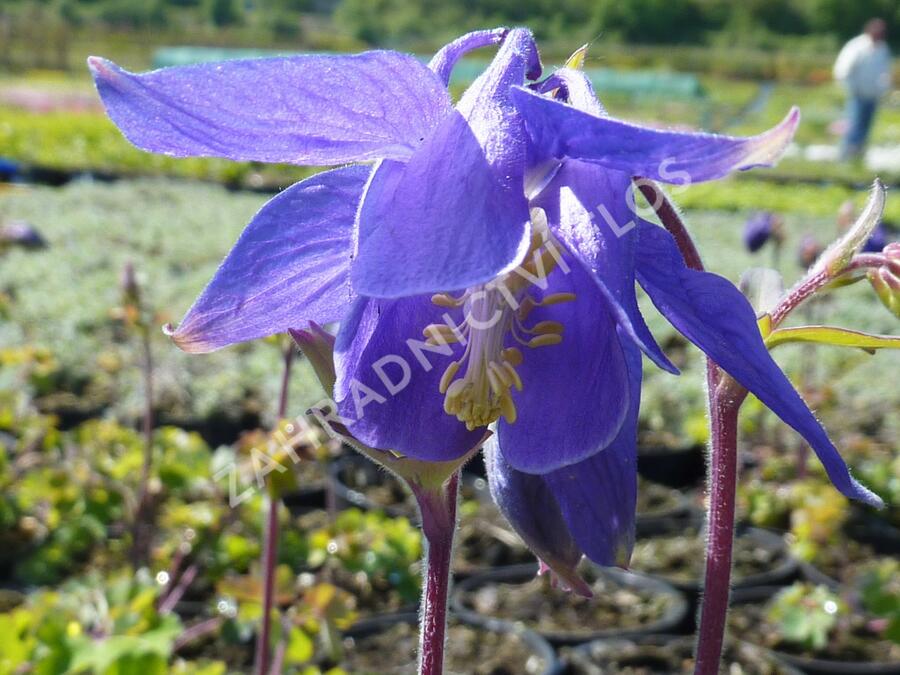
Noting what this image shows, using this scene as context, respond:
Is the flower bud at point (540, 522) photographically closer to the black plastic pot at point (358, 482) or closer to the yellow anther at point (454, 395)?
the yellow anther at point (454, 395)

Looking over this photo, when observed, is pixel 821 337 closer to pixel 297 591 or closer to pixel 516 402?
pixel 516 402

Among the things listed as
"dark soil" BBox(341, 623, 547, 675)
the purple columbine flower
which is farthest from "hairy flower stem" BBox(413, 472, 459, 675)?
"dark soil" BBox(341, 623, 547, 675)

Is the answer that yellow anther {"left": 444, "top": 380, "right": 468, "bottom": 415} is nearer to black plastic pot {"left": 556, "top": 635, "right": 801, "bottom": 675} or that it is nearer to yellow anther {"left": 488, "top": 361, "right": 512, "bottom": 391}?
yellow anther {"left": 488, "top": 361, "right": 512, "bottom": 391}

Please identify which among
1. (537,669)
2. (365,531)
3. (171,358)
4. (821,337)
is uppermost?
(171,358)

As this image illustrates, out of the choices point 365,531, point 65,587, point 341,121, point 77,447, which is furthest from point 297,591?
point 341,121

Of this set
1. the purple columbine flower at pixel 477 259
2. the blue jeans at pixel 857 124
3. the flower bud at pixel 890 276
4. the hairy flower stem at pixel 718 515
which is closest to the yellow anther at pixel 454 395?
the purple columbine flower at pixel 477 259

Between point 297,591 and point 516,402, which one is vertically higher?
point 516,402
